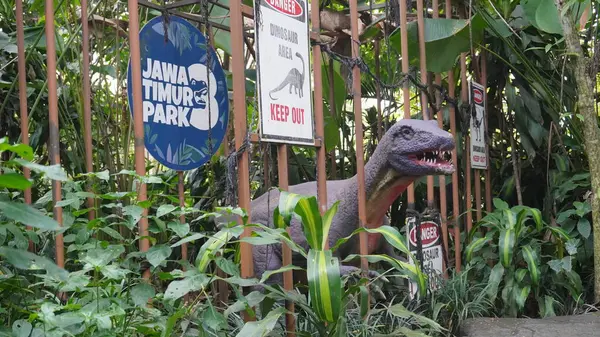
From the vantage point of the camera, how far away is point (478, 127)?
4996 millimetres

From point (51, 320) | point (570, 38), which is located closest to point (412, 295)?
point (570, 38)

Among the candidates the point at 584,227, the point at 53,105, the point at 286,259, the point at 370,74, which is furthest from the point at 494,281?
the point at 53,105

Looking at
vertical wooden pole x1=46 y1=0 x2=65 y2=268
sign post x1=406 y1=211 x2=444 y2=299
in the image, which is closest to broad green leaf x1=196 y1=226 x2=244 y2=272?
vertical wooden pole x1=46 y1=0 x2=65 y2=268

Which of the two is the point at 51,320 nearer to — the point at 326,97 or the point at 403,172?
the point at 403,172

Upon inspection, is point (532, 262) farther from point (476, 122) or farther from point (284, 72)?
point (284, 72)

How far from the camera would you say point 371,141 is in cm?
604

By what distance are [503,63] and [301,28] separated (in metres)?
2.96

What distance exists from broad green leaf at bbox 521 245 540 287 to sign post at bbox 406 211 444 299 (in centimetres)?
47

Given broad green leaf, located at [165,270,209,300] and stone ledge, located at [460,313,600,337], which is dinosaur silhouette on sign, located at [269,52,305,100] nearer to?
broad green leaf, located at [165,270,209,300]

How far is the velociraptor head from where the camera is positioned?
357 centimetres

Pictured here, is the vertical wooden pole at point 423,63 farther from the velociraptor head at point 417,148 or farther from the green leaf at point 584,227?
the green leaf at point 584,227

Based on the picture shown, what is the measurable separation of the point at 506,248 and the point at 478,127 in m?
1.08

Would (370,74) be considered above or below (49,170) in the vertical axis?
above

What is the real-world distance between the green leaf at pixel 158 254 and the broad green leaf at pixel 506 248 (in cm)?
230
